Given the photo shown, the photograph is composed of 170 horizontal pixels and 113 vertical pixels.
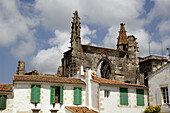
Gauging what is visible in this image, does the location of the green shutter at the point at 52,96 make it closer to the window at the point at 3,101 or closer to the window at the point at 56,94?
the window at the point at 56,94

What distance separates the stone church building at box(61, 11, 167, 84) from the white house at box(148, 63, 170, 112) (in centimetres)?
1182

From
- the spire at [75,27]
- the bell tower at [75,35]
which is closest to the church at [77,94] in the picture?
the bell tower at [75,35]

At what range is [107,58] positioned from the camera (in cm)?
3453

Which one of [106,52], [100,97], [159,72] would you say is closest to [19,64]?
[106,52]

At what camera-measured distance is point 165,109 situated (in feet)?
63.5

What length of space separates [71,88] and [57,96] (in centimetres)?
141

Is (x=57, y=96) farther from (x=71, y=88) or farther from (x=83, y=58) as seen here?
(x=83, y=58)

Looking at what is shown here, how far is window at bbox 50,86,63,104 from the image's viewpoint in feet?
68.3

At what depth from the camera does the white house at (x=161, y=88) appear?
19.7 metres

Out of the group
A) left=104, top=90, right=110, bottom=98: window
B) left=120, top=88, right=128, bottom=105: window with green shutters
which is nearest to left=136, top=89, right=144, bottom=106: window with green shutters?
left=120, top=88, right=128, bottom=105: window with green shutters

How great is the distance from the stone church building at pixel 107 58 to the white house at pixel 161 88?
11.8 m

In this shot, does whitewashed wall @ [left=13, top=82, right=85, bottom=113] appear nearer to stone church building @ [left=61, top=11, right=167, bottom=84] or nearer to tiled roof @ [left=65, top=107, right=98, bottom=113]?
tiled roof @ [left=65, top=107, right=98, bottom=113]

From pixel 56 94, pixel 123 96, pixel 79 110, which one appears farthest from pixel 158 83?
pixel 56 94

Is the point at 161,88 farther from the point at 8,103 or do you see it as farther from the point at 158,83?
the point at 8,103
